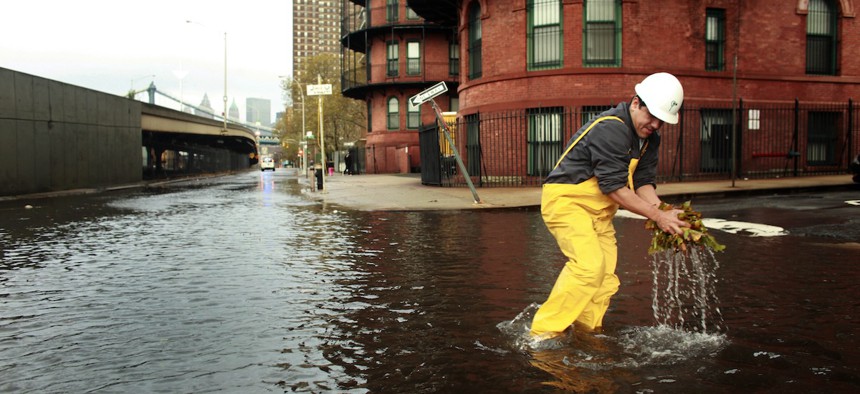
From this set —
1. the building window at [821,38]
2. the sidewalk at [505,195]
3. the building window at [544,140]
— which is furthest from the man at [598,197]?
the building window at [821,38]

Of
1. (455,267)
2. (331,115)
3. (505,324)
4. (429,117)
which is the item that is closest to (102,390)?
(505,324)

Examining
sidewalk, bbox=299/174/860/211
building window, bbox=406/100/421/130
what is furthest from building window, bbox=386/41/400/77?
sidewalk, bbox=299/174/860/211

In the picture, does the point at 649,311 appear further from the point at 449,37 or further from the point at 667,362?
the point at 449,37

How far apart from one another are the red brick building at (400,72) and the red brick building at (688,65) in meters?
20.1

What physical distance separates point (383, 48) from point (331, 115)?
62.4 ft

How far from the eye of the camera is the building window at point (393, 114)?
47.5m

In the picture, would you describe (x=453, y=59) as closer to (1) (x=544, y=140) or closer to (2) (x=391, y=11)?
(2) (x=391, y=11)

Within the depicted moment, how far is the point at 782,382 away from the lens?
11.8 ft

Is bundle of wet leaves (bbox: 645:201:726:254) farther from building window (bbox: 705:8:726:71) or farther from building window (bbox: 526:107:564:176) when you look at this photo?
building window (bbox: 705:8:726:71)

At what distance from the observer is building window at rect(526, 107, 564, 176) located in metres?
22.5

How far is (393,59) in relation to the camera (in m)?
46.3

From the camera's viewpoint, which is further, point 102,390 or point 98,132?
point 98,132

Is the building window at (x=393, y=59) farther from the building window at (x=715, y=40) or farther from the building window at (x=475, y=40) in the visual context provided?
the building window at (x=715, y=40)

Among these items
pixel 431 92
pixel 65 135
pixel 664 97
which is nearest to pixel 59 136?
pixel 65 135
